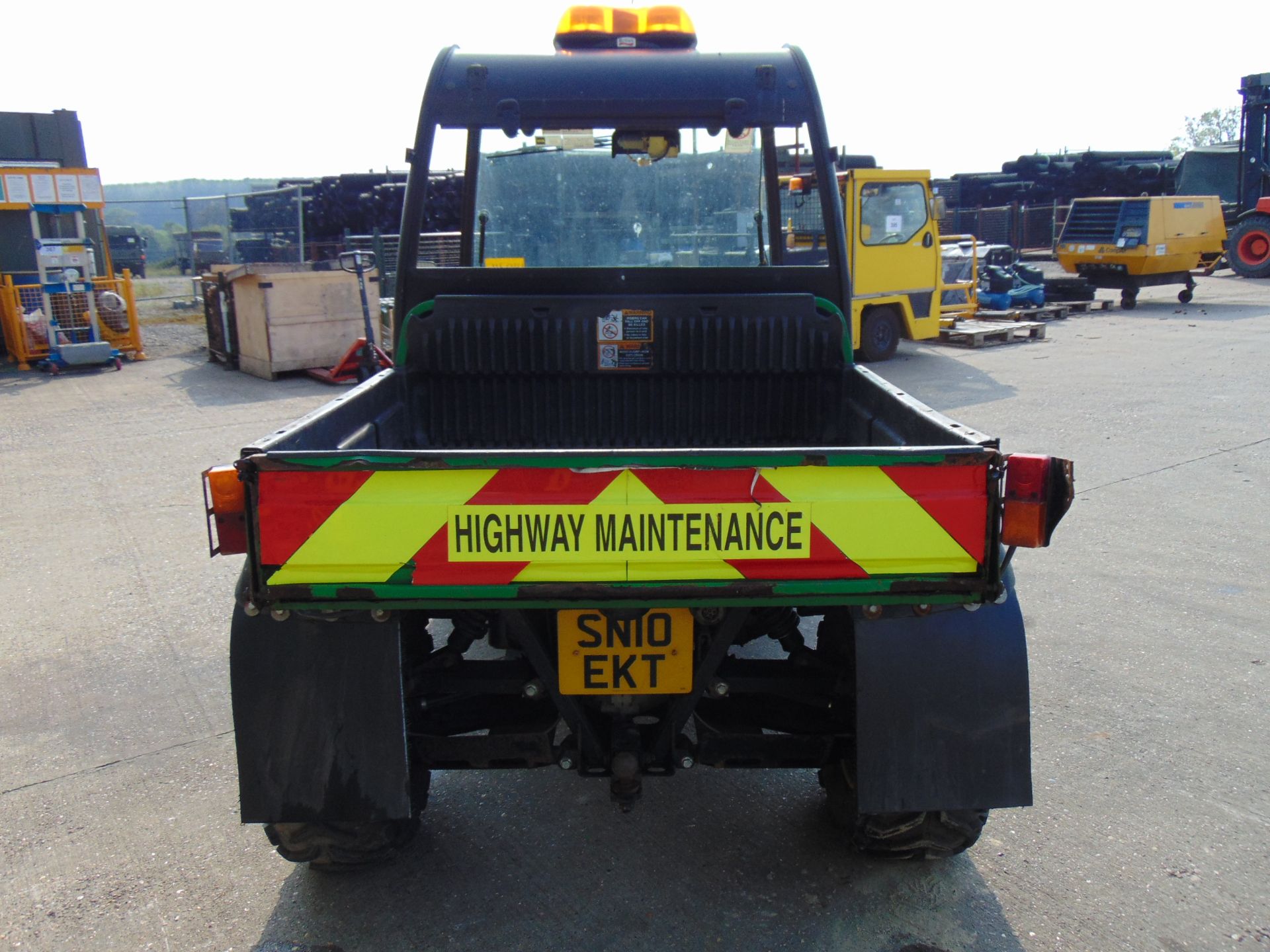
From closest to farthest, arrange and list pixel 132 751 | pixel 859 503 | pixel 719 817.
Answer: pixel 859 503 → pixel 719 817 → pixel 132 751

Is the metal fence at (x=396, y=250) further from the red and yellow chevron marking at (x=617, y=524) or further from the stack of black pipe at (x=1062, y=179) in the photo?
the stack of black pipe at (x=1062, y=179)

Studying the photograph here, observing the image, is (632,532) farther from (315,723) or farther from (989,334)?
(989,334)

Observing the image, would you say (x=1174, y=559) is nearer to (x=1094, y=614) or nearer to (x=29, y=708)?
(x=1094, y=614)

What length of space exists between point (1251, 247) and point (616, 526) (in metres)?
25.1

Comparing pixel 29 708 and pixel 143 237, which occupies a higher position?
pixel 143 237

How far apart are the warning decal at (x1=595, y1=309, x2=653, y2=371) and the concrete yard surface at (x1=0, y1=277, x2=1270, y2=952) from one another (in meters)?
1.61

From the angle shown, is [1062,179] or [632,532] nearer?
[632,532]

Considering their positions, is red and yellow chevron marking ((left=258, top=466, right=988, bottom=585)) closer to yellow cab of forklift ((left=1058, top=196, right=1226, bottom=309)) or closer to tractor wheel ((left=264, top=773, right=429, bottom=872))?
tractor wheel ((left=264, top=773, right=429, bottom=872))

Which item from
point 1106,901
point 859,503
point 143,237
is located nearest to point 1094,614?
point 1106,901

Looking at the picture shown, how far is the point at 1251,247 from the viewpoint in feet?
75.1

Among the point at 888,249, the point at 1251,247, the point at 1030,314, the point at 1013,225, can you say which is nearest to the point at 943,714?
the point at 888,249

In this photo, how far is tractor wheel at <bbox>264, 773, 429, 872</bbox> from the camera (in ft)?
9.72

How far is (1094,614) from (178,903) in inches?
164

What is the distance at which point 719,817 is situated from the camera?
11.3 ft
